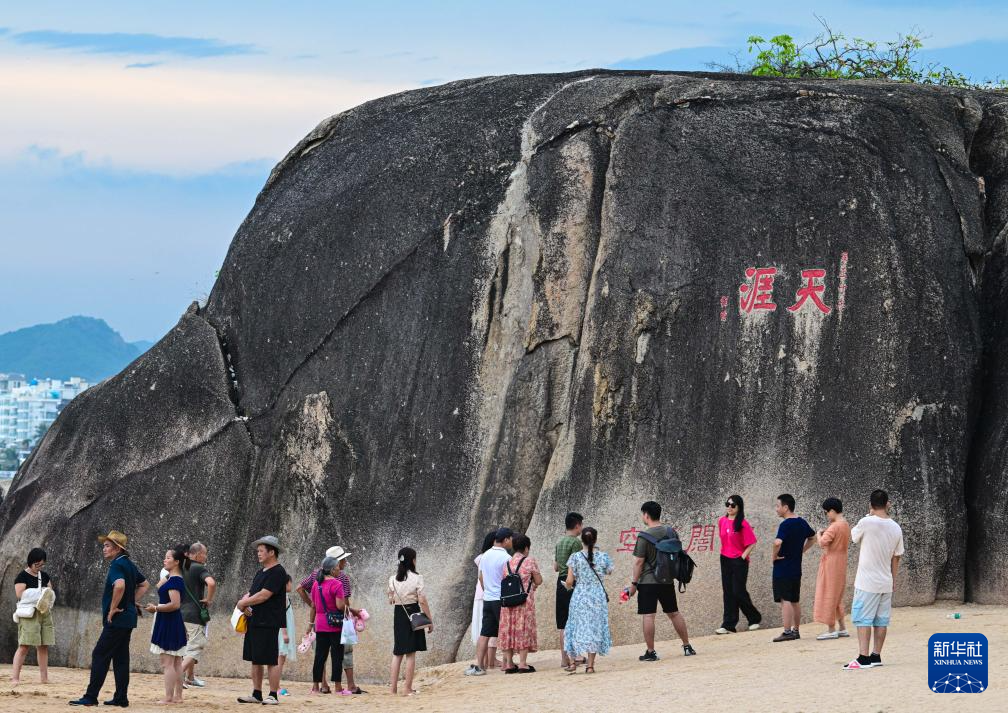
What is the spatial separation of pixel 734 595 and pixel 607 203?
4589 mm

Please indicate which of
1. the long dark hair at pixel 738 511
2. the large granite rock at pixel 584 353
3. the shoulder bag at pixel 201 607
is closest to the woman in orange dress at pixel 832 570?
the long dark hair at pixel 738 511

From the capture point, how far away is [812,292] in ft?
51.3

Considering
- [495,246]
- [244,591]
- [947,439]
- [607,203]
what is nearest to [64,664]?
[244,591]

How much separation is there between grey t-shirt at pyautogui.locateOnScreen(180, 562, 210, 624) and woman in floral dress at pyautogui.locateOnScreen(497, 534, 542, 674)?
112 inches

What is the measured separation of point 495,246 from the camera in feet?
54.1

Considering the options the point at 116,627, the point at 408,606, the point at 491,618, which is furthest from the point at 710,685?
the point at 116,627

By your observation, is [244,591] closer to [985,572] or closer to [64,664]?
[64,664]

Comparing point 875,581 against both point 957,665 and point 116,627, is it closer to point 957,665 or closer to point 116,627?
point 957,665

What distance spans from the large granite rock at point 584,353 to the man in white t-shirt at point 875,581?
3.33 m

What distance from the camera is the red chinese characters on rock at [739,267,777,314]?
15641 mm

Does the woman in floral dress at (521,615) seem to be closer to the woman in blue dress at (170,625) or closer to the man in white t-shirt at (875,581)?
the woman in blue dress at (170,625)

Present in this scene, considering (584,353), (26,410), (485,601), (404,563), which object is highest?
(26,410)

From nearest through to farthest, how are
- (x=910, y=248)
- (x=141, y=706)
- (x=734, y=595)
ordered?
(x=141, y=706), (x=734, y=595), (x=910, y=248)

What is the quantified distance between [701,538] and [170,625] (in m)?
5.73
